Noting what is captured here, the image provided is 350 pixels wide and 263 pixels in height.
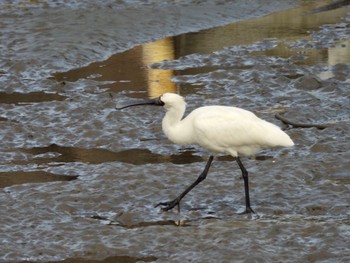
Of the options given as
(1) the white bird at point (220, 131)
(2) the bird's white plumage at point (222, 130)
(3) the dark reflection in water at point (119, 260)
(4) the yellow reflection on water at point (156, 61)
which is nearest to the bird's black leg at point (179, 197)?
(1) the white bird at point (220, 131)

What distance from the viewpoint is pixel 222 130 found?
7949 mm

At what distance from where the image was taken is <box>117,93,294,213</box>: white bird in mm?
7934

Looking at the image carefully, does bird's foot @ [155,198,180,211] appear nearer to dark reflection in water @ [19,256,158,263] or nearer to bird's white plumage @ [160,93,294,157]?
bird's white plumage @ [160,93,294,157]

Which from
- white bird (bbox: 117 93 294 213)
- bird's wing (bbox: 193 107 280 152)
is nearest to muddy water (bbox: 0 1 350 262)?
white bird (bbox: 117 93 294 213)

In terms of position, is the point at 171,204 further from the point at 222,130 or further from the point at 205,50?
the point at 205,50

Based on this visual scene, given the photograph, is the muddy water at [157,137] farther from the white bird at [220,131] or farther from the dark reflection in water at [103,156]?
the white bird at [220,131]

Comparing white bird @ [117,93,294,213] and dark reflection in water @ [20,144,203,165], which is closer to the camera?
white bird @ [117,93,294,213]

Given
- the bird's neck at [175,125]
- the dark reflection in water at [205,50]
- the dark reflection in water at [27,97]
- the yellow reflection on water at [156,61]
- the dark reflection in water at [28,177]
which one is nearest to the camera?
the bird's neck at [175,125]

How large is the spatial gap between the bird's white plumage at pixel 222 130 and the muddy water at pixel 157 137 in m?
0.46

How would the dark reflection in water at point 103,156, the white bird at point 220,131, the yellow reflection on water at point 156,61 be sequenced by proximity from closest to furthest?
1. the white bird at point 220,131
2. the dark reflection in water at point 103,156
3. the yellow reflection on water at point 156,61

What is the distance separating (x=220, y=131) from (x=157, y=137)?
6.96ft

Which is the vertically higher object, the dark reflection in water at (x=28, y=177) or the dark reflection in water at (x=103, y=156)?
the dark reflection in water at (x=103, y=156)

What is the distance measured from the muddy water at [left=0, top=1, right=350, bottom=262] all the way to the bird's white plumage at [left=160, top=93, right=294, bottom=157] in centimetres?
46

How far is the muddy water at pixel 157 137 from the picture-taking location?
23.5 feet
